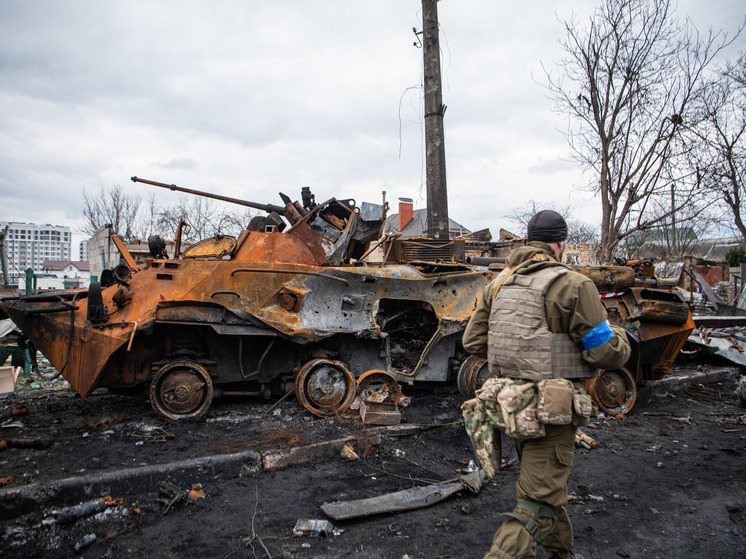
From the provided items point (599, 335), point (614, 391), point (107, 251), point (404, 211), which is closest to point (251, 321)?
point (599, 335)

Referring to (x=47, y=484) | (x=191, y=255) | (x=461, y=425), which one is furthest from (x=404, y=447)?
(x=191, y=255)

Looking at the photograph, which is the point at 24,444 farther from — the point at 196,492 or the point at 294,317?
the point at 294,317

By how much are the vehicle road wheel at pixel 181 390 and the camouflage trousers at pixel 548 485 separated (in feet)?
12.5

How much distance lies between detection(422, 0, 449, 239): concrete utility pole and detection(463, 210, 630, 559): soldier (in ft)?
18.4

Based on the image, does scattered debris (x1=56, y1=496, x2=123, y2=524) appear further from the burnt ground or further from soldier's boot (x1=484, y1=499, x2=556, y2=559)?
soldier's boot (x1=484, y1=499, x2=556, y2=559)

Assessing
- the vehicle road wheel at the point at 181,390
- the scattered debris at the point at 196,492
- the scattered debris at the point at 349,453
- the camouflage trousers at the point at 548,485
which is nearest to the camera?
the camouflage trousers at the point at 548,485

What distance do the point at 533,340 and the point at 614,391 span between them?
459 centimetres

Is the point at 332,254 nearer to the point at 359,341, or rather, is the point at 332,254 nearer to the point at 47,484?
the point at 359,341

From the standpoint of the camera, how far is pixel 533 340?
93.4 inches

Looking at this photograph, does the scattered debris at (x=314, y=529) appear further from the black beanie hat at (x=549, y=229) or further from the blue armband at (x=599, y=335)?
the black beanie hat at (x=549, y=229)

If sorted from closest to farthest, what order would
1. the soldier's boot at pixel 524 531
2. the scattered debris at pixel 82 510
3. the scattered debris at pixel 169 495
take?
the soldier's boot at pixel 524 531 < the scattered debris at pixel 82 510 < the scattered debris at pixel 169 495

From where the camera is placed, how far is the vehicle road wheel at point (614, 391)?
6090mm

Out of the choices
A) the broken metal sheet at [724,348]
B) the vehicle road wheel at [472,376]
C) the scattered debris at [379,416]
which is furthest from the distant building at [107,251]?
the broken metal sheet at [724,348]

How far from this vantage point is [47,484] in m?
Result: 3.46
